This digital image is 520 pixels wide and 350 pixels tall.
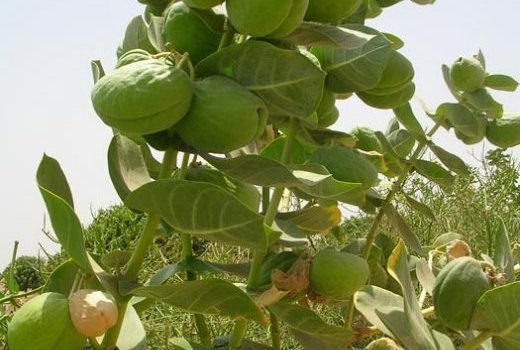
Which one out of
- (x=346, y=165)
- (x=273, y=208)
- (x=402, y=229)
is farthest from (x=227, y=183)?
(x=402, y=229)

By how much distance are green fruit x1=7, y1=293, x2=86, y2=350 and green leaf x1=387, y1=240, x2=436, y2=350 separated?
415 millimetres

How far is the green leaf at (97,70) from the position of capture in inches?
39.3

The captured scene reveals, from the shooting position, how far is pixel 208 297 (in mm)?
907

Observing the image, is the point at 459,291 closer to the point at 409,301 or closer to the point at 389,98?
the point at 409,301

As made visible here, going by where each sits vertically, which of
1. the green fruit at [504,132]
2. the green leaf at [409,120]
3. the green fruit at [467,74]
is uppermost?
the green fruit at [467,74]

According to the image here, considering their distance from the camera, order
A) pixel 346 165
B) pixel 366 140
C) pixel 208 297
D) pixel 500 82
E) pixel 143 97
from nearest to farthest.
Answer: pixel 143 97 < pixel 208 297 < pixel 346 165 < pixel 366 140 < pixel 500 82

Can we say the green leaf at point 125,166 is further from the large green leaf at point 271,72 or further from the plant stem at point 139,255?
the large green leaf at point 271,72

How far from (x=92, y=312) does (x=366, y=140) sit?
2.29 feet

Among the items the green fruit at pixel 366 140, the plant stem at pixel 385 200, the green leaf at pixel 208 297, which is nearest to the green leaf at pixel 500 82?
the plant stem at pixel 385 200

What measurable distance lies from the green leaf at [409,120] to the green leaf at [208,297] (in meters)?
0.64

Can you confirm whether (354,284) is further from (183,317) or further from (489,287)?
(183,317)

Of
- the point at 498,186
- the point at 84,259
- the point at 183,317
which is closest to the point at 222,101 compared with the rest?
the point at 84,259

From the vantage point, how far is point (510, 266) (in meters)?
1.19

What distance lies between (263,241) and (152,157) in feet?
1.35
